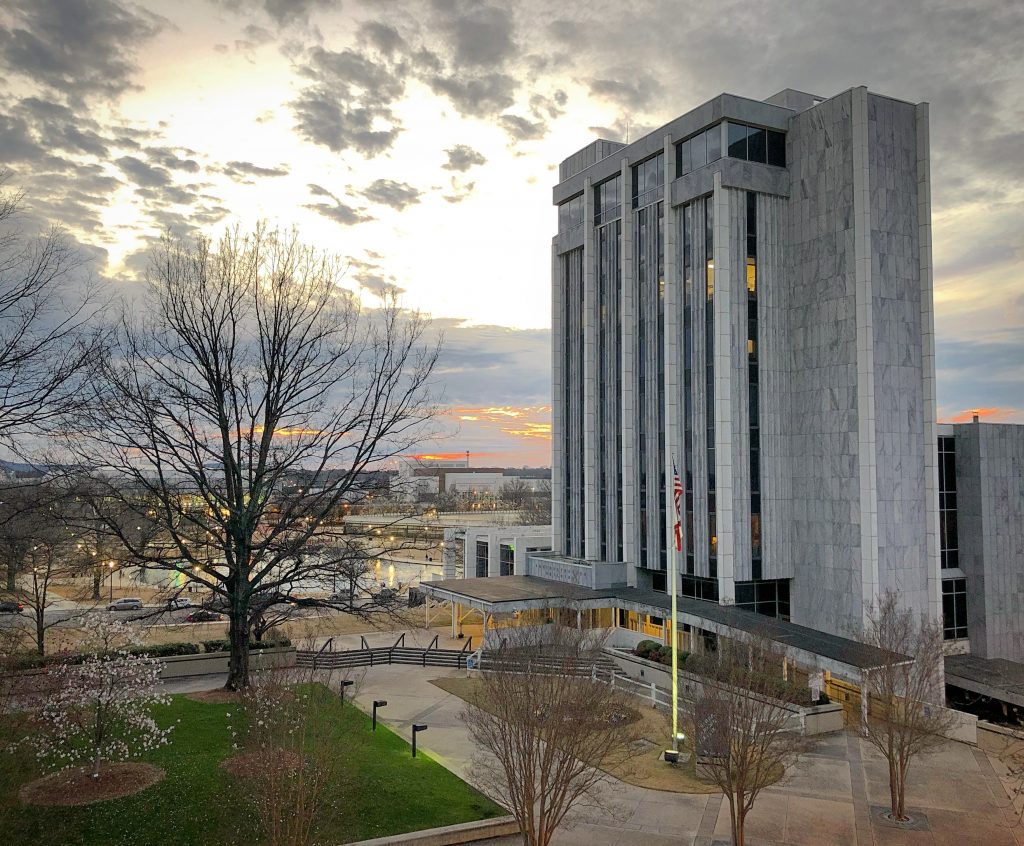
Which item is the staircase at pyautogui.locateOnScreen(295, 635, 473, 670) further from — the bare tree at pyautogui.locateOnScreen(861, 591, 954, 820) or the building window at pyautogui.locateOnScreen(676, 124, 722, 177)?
the building window at pyautogui.locateOnScreen(676, 124, 722, 177)

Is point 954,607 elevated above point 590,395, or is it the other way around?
point 590,395

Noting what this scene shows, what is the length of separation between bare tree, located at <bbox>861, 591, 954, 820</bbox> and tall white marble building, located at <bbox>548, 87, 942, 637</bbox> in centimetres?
1017

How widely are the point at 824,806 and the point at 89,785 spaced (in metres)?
19.8

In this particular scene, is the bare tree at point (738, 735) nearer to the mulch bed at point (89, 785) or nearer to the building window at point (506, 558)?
the mulch bed at point (89, 785)

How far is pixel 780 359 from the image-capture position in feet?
130

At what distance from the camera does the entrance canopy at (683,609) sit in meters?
28.5

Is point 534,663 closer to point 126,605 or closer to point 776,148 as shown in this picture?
point 776,148

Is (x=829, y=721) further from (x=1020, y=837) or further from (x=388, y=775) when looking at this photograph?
(x=388, y=775)

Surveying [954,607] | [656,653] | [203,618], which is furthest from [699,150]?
[203,618]

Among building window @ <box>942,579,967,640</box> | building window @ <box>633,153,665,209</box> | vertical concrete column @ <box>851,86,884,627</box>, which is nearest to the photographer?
vertical concrete column @ <box>851,86,884,627</box>

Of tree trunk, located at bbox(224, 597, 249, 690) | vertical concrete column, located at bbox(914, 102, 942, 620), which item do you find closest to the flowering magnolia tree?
tree trunk, located at bbox(224, 597, 249, 690)

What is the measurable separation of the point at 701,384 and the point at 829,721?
17912 mm

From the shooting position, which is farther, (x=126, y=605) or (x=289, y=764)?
(x=126, y=605)

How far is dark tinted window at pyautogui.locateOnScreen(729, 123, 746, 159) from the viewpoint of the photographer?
39.7 metres
